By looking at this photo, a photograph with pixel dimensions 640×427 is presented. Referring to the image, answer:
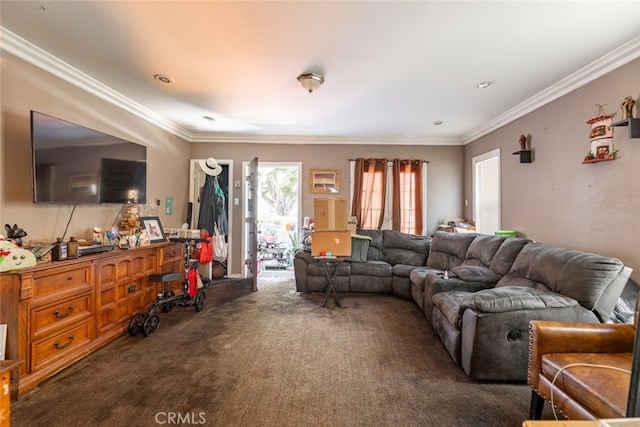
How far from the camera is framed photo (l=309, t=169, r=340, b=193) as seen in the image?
527 cm

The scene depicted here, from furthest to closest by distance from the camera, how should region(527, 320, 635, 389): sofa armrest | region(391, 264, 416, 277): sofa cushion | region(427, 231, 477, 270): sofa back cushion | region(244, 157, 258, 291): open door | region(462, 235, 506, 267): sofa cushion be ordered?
1. region(244, 157, 258, 291): open door
2. region(391, 264, 416, 277): sofa cushion
3. region(427, 231, 477, 270): sofa back cushion
4. region(462, 235, 506, 267): sofa cushion
5. region(527, 320, 635, 389): sofa armrest

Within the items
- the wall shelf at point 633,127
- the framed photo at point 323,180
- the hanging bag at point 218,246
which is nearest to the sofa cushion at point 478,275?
the wall shelf at point 633,127

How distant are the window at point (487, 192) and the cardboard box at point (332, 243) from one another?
7.93ft

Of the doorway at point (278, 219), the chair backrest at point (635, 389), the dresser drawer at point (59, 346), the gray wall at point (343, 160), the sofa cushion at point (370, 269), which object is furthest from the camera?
the doorway at point (278, 219)

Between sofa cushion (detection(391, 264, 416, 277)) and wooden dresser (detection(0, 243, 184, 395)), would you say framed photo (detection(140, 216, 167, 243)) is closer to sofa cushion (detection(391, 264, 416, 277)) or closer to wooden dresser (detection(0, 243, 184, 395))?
wooden dresser (detection(0, 243, 184, 395))

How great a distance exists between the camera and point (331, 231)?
3.71 m

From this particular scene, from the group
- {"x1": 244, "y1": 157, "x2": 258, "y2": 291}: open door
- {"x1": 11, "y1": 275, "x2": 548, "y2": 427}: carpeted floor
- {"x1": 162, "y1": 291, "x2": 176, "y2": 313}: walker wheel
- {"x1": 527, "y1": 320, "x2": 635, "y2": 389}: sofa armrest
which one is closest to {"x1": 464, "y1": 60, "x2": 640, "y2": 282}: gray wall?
{"x1": 527, "y1": 320, "x2": 635, "y2": 389}: sofa armrest

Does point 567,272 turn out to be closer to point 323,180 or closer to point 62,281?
point 323,180

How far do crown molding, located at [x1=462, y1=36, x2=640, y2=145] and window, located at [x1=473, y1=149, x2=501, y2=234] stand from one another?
22.8 inches

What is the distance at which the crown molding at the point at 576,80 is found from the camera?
90.1 inches

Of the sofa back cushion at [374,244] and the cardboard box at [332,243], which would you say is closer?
the cardboard box at [332,243]

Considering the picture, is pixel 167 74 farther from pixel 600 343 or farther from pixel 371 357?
pixel 600 343

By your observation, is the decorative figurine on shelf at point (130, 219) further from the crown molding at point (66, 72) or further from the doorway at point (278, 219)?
the doorway at point (278, 219)

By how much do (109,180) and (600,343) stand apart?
4.20 metres
